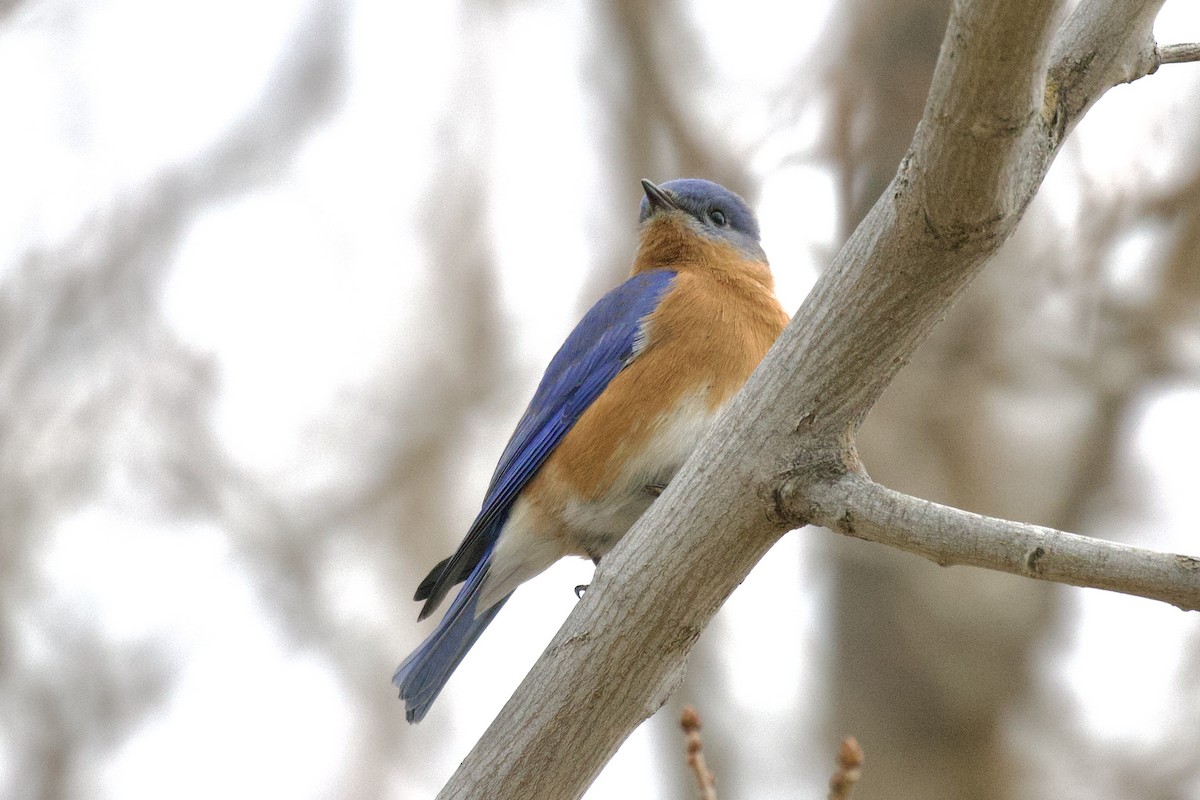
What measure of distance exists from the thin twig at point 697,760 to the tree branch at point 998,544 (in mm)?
531

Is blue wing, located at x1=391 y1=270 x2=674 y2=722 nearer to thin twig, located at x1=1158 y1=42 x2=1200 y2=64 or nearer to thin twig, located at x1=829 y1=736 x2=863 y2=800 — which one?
thin twig, located at x1=829 y1=736 x2=863 y2=800

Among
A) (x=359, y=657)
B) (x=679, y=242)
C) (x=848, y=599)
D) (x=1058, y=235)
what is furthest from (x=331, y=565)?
(x=1058, y=235)

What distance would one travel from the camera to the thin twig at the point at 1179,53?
257 centimetres

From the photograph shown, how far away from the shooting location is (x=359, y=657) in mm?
8070

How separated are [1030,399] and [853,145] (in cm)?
162

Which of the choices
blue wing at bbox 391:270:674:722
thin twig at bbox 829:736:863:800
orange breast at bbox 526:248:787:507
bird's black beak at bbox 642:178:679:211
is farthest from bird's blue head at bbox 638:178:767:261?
thin twig at bbox 829:736:863:800

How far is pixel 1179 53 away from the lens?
2604mm

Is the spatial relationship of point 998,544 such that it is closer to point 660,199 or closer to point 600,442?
point 600,442

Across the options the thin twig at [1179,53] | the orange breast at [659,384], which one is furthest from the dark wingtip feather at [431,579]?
the thin twig at [1179,53]

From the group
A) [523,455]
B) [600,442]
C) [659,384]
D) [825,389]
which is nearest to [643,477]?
[600,442]

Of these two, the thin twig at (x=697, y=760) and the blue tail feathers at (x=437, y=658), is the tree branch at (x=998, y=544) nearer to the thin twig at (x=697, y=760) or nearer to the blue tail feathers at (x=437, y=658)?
the thin twig at (x=697, y=760)

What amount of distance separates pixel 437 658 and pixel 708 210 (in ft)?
7.57

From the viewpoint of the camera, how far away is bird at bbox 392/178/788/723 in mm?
4098

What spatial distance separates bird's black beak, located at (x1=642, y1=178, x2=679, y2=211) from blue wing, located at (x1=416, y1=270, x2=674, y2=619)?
43 centimetres
